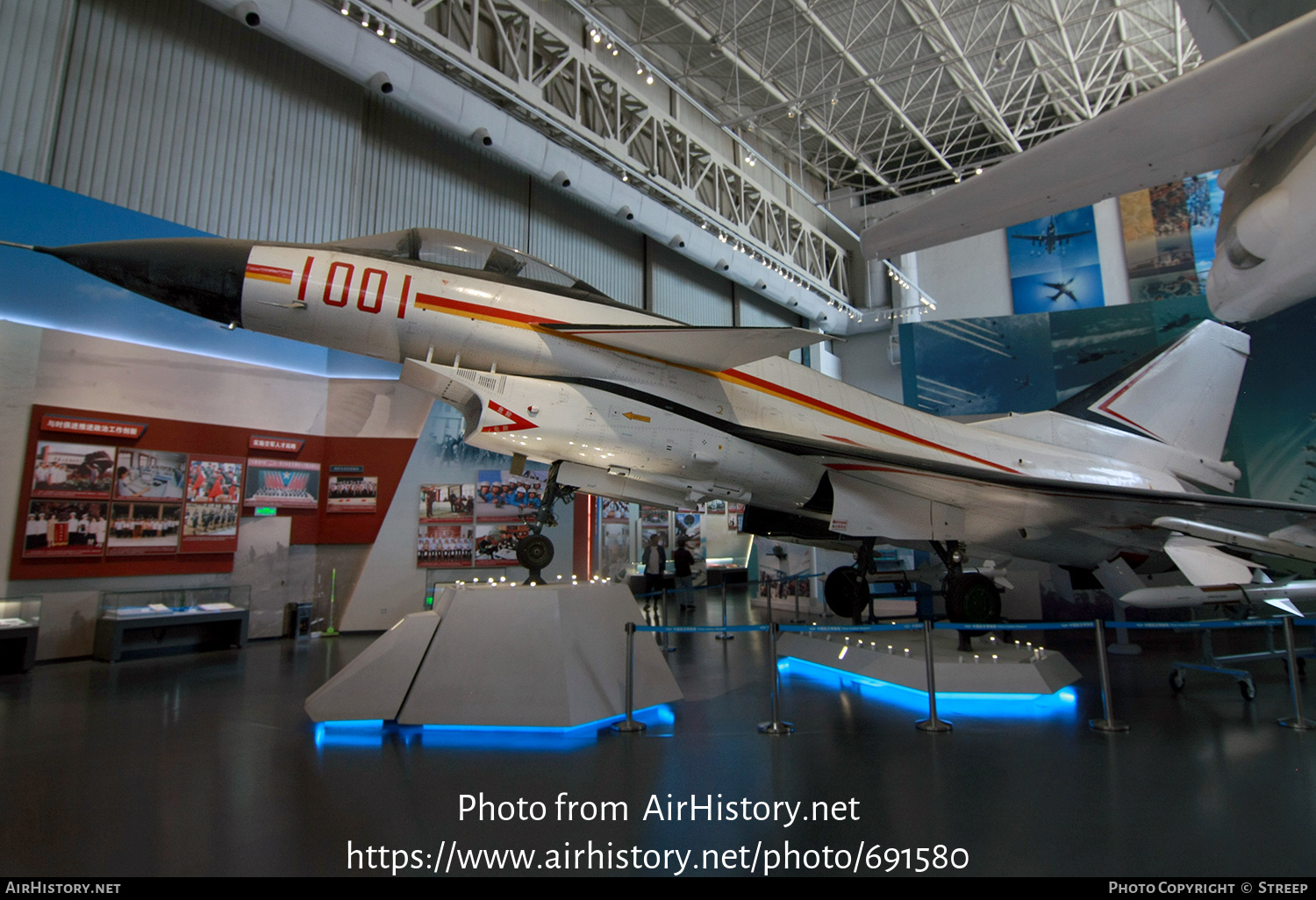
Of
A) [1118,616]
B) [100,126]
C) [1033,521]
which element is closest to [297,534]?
[100,126]

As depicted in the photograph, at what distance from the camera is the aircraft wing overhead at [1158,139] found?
108 inches

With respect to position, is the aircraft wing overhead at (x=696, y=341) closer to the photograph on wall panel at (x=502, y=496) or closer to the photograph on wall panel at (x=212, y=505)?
the photograph on wall panel at (x=502, y=496)

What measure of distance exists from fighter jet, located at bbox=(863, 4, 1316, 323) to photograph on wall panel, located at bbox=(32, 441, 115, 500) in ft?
31.8

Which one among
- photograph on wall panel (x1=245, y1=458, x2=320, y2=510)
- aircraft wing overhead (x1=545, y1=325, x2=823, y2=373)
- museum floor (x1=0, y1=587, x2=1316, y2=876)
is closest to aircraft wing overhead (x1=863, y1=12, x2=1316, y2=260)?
aircraft wing overhead (x1=545, y1=325, x2=823, y2=373)

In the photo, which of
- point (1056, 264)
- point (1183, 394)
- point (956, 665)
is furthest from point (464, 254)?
point (1056, 264)

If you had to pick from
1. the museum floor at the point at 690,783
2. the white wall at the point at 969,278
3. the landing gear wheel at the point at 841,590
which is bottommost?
the museum floor at the point at 690,783

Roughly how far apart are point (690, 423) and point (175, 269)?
3829 millimetres

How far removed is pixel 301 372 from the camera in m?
9.69

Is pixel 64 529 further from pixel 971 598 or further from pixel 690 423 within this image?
pixel 971 598

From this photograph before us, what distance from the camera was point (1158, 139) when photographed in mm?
3365

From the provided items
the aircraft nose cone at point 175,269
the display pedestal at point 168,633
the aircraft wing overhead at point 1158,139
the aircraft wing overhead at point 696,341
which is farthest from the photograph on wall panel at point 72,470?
the aircraft wing overhead at point 1158,139

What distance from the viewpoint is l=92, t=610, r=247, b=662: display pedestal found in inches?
288

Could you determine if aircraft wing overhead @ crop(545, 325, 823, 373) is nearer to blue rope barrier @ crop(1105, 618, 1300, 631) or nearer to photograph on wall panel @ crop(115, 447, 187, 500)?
blue rope barrier @ crop(1105, 618, 1300, 631)

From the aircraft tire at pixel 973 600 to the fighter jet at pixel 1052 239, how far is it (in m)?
14.4
